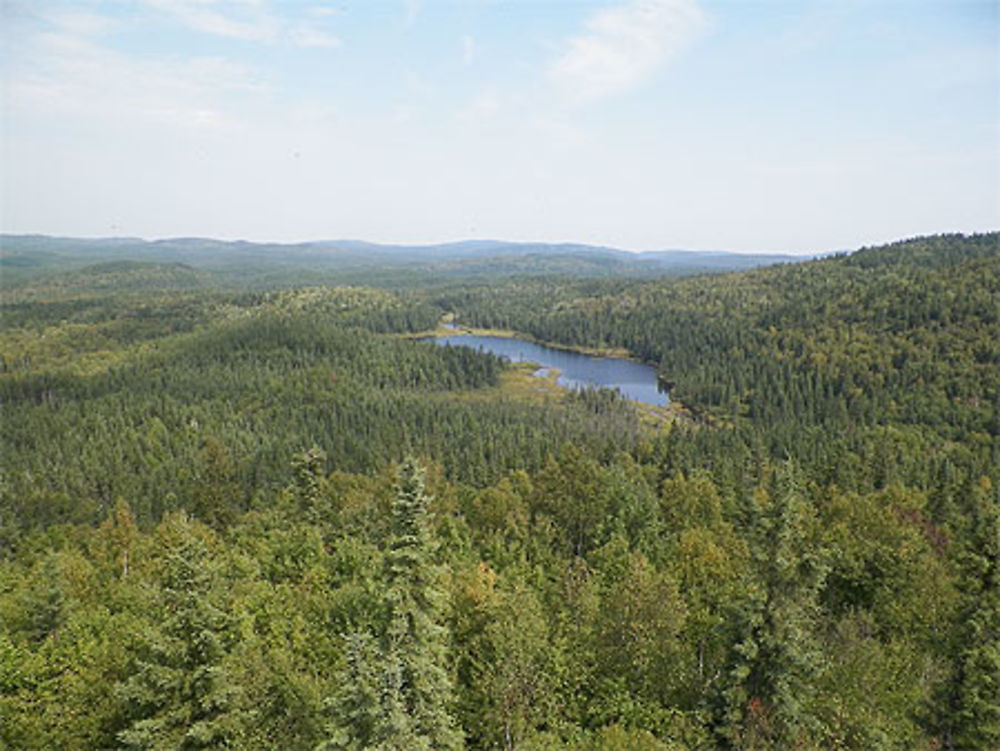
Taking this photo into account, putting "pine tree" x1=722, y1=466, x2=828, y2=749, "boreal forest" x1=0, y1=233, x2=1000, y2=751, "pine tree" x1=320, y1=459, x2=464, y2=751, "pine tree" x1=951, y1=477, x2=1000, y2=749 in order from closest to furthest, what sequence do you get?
"pine tree" x1=320, y1=459, x2=464, y2=751 < "boreal forest" x1=0, y1=233, x2=1000, y2=751 < "pine tree" x1=722, y1=466, x2=828, y2=749 < "pine tree" x1=951, y1=477, x2=1000, y2=749

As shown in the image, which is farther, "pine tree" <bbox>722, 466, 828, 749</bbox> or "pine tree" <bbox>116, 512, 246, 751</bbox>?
"pine tree" <bbox>722, 466, 828, 749</bbox>

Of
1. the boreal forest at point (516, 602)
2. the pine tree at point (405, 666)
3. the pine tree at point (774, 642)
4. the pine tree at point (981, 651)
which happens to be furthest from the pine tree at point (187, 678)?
the pine tree at point (981, 651)

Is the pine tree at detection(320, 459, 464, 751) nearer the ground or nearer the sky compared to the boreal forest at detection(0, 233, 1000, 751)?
nearer the sky

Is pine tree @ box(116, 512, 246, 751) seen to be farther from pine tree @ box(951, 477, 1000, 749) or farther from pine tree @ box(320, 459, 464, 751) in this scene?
pine tree @ box(951, 477, 1000, 749)

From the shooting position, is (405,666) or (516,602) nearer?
(405,666)

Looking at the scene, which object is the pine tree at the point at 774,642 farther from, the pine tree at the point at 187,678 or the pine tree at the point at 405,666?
the pine tree at the point at 187,678

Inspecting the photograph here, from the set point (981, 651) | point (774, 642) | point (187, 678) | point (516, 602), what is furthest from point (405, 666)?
point (981, 651)

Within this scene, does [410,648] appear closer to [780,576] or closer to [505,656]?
[505,656]

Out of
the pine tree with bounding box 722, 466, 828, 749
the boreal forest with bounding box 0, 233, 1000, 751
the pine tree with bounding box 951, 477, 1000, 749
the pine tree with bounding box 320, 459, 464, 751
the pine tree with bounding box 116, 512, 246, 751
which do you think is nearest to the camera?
the pine tree with bounding box 320, 459, 464, 751

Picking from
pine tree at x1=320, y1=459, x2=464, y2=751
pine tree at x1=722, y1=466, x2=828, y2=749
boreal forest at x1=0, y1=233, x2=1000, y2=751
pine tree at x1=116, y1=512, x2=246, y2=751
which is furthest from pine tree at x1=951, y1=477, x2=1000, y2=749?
pine tree at x1=116, y1=512, x2=246, y2=751

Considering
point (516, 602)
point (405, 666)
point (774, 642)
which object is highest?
point (405, 666)

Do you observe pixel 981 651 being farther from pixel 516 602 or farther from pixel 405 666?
pixel 405 666

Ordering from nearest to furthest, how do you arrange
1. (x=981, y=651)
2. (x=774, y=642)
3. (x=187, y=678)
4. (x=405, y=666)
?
(x=187, y=678)
(x=405, y=666)
(x=774, y=642)
(x=981, y=651)

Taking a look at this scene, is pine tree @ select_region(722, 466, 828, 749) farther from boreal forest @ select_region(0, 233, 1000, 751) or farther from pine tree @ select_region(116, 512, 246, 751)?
pine tree @ select_region(116, 512, 246, 751)
